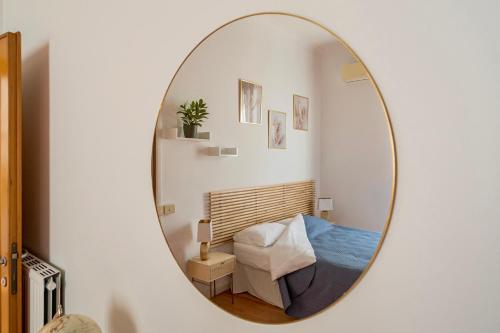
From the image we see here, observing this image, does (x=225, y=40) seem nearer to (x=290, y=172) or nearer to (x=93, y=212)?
(x=290, y=172)

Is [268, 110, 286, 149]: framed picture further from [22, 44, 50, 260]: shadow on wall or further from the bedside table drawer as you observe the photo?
[22, 44, 50, 260]: shadow on wall

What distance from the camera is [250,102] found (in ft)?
3.25

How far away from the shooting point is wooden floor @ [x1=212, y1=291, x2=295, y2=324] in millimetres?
920

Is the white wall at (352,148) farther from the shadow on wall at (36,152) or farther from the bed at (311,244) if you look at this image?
the shadow on wall at (36,152)

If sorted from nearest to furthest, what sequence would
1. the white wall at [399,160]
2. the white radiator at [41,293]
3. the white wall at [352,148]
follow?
the white wall at [399,160], the white wall at [352,148], the white radiator at [41,293]

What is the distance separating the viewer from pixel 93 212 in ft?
5.25

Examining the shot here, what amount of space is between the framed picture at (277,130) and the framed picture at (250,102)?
4 cm

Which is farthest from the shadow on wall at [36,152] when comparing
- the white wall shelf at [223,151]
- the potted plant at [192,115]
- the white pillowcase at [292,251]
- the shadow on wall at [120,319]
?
A: the white pillowcase at [292,251]

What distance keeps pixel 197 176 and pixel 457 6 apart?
83 cm

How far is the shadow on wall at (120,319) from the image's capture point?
1.40m

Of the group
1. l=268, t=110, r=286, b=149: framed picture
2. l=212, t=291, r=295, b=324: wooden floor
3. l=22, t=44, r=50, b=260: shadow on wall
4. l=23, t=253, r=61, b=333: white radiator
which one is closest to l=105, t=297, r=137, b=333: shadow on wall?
l=23, t=253, r=61, b=333: white radiator

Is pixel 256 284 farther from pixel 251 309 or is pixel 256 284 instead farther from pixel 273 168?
pixel 273 168

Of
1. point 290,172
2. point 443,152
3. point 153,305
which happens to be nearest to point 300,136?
point 290,172

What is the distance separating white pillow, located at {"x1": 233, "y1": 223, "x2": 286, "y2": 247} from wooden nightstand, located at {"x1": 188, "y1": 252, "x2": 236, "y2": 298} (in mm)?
72
